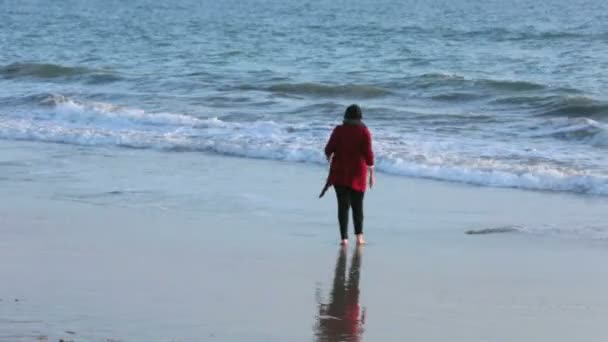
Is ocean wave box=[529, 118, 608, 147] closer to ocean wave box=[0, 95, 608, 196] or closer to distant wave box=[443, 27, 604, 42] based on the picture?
ocean wave box=[0, 95, 608, 196]

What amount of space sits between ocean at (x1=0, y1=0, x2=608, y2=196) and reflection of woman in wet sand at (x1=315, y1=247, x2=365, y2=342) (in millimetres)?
5137

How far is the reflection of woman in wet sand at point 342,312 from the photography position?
7.45 meters

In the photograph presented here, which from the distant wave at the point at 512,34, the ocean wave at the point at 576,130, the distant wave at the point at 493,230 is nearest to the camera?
the distant wave at the point at 493,230

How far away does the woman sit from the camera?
34.8ft

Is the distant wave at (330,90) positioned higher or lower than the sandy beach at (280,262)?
higher

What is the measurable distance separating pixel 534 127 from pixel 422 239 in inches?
367

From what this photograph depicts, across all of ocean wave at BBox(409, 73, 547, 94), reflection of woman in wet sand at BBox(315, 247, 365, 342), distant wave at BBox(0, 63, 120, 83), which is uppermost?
distant wave at BBox(0, 63, 120, 83)

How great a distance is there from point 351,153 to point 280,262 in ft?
5.01

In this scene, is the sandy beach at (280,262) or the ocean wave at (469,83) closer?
the sandy beach at (280,262)

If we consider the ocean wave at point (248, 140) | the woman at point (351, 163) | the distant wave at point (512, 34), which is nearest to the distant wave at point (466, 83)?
the ocean wave at point (248, 140)

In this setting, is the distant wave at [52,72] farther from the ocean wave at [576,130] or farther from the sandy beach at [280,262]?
the sandy beach at [280,262]

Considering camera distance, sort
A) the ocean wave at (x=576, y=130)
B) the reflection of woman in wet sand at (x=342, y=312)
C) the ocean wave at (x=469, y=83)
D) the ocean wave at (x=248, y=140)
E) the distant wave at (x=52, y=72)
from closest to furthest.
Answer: the reflection of woman in wet sand at (x=342, y=312), the ocean wave at (x=248, y=140), the ocean wave at (x=576, y=130), the ocean wave at (x=469, y=83), the distant wave at (x=52, y=72)

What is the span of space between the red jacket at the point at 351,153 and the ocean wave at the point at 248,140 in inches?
145

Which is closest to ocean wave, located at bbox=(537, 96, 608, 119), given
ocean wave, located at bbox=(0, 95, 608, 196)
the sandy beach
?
ocean wave, located at bbox=(0, 95, 608, 196)
